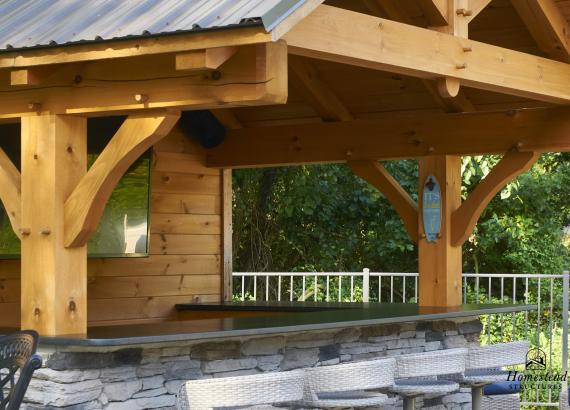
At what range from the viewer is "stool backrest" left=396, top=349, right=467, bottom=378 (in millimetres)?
6645

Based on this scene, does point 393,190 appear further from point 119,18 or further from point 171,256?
point 119,18

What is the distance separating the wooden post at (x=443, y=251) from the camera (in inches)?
335

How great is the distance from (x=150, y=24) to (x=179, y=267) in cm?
426

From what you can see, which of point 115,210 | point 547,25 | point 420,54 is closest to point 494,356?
point 420,54

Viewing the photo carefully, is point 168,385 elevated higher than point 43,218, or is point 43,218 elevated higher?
point 43,218

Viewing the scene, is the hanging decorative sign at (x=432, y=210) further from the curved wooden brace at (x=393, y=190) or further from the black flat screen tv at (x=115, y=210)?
the black flat screen tv at (x=115, y=210)

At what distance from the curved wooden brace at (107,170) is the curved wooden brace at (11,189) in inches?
12.7

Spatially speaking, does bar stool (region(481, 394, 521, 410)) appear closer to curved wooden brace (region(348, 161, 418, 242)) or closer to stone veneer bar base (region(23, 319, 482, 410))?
stone veneer bar base (region(23, 319, 482, 410))

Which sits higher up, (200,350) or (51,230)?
(51,230)

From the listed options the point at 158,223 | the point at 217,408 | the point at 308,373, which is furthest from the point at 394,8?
the point at 217,408

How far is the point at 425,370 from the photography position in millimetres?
6691

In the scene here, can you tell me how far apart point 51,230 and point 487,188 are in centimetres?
363

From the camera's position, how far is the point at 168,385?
6.11 metres

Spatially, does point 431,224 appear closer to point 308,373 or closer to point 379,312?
point 379,312
